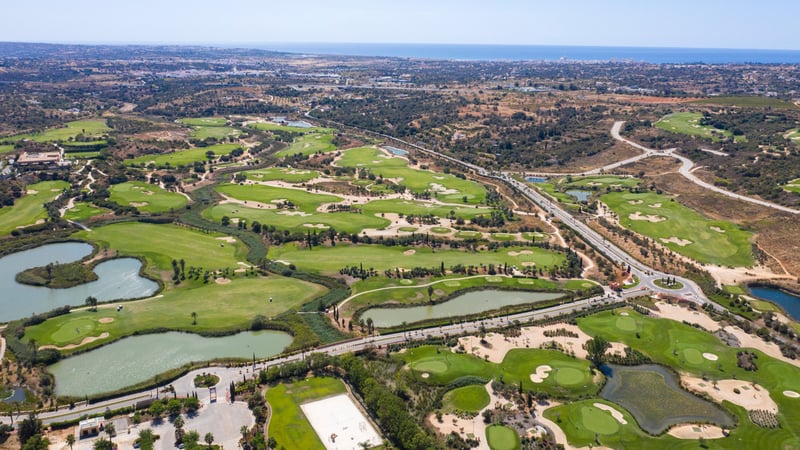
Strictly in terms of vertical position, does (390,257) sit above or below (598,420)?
above

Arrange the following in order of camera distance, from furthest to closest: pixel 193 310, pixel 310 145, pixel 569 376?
1. pixel 310 145
2. pixel 193 310
3. pixel 569 376

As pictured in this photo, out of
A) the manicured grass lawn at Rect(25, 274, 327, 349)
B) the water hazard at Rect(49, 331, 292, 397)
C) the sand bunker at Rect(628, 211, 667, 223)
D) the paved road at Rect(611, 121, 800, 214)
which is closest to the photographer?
the water hazard at Rect(49, 331, 292, 397)

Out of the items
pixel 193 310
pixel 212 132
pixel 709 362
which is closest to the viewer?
pixel 709 362

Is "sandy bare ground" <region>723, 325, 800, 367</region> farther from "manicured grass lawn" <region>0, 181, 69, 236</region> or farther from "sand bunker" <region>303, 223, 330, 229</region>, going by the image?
"manicured grass lawn" <region>0, 181, 69, 236</region>

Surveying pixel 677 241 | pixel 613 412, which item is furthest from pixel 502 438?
pixel 677 241

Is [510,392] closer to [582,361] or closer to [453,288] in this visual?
[582,361]

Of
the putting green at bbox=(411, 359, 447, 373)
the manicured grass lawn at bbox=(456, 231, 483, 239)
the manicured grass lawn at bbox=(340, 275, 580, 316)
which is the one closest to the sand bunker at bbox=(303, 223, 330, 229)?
the manicured grass lawn at bbox=(456, 231, 483, 239)

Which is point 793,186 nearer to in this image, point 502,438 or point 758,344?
point 758,344

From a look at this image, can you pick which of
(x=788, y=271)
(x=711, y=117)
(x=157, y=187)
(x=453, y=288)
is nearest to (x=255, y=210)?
(x=157, y=187)
